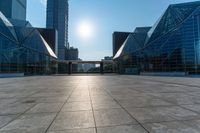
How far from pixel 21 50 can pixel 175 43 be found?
135 ft

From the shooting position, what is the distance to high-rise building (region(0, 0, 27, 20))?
14088 centimetres

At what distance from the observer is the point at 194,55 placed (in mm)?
36375

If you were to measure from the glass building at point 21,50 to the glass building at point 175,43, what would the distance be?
3422cm

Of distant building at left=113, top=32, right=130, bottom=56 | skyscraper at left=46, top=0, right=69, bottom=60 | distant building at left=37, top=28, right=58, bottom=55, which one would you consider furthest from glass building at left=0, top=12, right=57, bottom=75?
skyscraper at left=46, top=0, right=69, bottom=60

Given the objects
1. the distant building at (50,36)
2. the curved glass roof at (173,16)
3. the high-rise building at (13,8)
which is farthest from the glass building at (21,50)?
the high-rise building at (13,8)

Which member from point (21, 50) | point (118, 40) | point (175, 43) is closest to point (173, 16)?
point (175, 43)

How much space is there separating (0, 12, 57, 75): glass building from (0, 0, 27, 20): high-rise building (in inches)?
4159

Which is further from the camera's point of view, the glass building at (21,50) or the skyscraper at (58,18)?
the skyscraper at (58,18)

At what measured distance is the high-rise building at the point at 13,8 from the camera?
140875 mm

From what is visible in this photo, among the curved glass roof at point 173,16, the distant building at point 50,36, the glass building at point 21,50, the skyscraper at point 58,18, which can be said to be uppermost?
the skyscraper at point 58,18

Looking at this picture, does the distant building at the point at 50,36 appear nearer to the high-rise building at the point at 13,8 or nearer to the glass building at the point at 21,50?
the glass building at the point at 21,50

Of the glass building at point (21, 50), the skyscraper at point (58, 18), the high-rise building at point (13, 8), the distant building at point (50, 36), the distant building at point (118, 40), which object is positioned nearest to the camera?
the glass building at point (21, 50)

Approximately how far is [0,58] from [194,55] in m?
43.3

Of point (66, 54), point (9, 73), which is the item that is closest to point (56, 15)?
point (66, 54)
